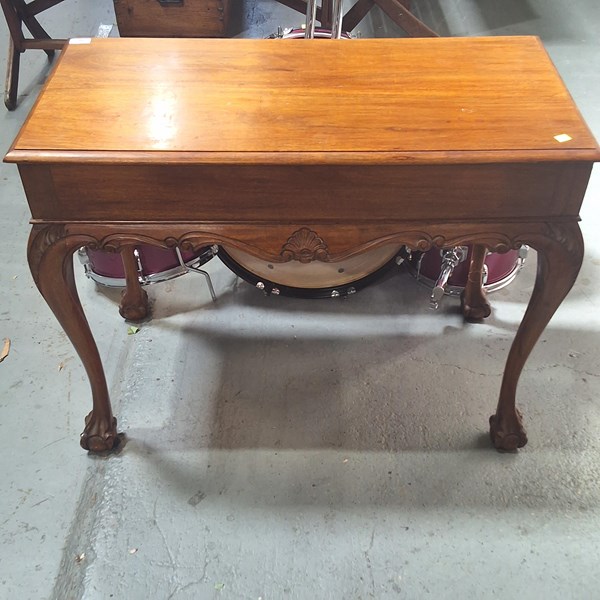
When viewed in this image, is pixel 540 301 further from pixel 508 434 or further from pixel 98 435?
pixel 98 435

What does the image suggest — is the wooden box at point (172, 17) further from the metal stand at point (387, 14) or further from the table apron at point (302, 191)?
the table apron at point (302, 191)

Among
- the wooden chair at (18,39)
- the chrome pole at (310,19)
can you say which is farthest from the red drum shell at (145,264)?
the wooden chair at (18,39)

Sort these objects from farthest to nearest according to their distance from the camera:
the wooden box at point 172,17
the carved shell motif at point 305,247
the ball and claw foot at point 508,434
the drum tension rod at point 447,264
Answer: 1. the wooden box at point 172,17
2. the drum tension rod at point 447,264
3. the ball and claw foot at point 508,434
4. the carved shell motif at point 305,247

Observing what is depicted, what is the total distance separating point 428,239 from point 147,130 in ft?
1.83

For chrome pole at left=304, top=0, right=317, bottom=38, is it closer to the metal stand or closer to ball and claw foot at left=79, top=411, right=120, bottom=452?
the metal stand

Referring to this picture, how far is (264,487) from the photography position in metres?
1.65

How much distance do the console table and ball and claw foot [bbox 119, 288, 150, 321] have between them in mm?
537

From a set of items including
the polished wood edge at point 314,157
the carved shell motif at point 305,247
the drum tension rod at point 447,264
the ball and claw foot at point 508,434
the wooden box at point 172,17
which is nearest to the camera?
the polished wood edge at point 314,157

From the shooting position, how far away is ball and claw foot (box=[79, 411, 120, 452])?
1694 mm

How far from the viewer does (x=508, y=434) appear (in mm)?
1693

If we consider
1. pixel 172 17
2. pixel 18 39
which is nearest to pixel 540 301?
pixel 172 17

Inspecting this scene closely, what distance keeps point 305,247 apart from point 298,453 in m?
0.62

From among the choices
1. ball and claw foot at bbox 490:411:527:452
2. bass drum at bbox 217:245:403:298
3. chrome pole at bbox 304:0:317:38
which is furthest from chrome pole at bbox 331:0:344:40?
ball and claw foot at bbox 490:411:527:452

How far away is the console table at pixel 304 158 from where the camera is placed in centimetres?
123
